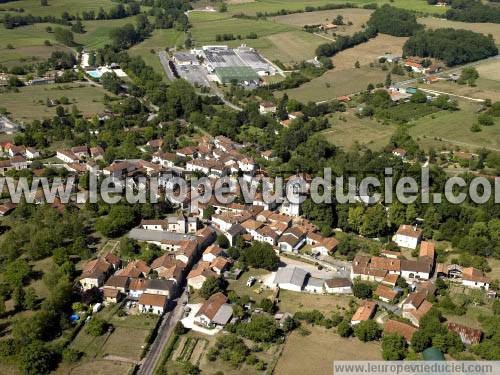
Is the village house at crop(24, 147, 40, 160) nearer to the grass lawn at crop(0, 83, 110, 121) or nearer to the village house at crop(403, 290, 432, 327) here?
the grass lawn at crop(0, 83, 110, 121)

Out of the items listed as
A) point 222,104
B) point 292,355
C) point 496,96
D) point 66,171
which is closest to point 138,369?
point 292,355

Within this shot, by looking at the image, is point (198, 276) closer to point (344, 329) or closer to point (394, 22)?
point (344, 329)

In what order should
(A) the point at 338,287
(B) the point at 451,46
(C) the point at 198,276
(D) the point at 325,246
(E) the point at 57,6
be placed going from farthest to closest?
(E) the point at 57,6 < (B) the point at 451,46 < (D) the point at 325,246 < (C) the point at 198,276 < (A) the point at 338,287

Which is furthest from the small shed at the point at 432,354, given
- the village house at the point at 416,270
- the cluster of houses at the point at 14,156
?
the cluster of houses at the point at 14,156

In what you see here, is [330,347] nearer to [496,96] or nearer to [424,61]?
[496,96]

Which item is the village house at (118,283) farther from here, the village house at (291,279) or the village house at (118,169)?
the village house at (118,169)

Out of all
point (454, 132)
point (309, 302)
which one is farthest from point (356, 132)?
point (309, 302)

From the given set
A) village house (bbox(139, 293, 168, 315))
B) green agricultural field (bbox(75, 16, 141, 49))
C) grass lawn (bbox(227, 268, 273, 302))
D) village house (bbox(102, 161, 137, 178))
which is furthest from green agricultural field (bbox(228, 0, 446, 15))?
village house (bbox(139, 293, 168, 315))
